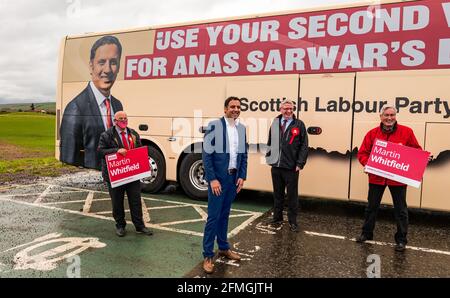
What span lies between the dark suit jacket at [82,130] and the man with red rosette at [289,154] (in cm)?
405

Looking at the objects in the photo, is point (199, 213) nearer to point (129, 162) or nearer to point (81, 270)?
point (129, 162)

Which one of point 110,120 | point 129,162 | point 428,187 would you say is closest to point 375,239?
point 428,187

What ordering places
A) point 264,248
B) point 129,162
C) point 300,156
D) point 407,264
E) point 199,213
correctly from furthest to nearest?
point 199,213
point 300,156
point 129,162
point 264,248
point 407,264

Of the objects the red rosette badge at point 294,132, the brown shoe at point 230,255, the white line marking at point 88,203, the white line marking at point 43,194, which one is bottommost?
the white line marking at point 43,194

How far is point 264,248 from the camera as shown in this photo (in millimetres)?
4996

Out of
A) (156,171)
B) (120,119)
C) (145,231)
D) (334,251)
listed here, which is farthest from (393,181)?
(156,171)

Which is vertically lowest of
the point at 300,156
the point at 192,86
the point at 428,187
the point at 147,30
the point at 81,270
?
the point at 81,270

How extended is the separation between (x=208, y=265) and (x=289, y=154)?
2344 mm

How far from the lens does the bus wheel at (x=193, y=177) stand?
25.4 ft

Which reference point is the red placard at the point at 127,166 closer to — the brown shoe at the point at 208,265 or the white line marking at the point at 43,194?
the brown shoe at the point at 208,265

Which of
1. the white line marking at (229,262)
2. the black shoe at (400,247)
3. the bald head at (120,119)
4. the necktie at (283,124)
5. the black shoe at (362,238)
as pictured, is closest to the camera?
the white line marking at (229,262)

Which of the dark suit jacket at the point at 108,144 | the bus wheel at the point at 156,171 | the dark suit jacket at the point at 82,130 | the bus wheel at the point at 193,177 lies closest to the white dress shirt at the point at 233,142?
the dark suit jacket at the point at 108,144

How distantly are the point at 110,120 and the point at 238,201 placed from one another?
3.36 metres
